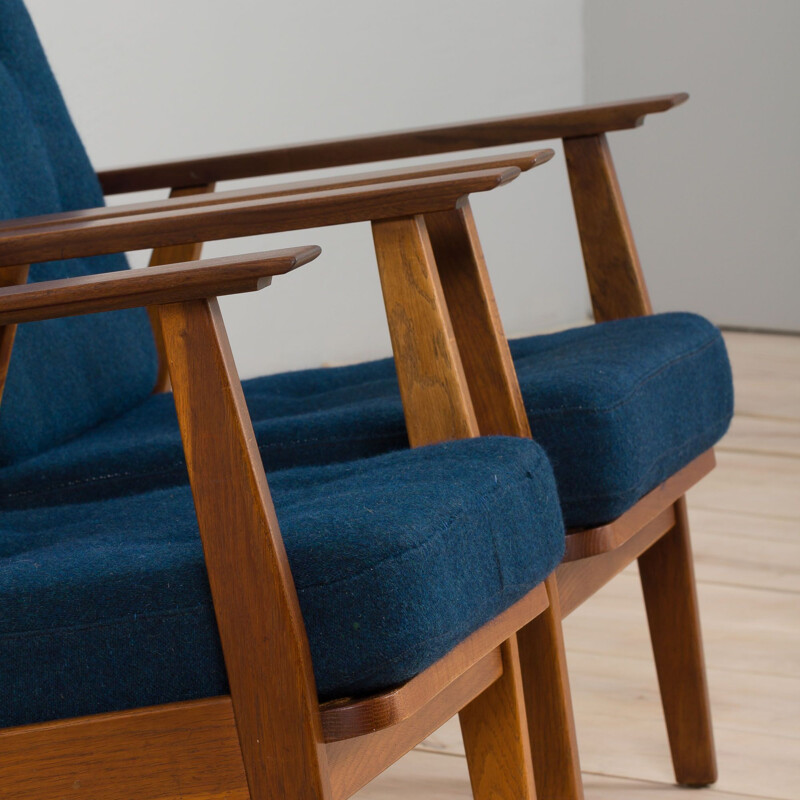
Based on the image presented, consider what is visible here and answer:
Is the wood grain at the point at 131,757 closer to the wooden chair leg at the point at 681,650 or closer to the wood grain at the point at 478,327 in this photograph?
the wood grain at the point at 478,327

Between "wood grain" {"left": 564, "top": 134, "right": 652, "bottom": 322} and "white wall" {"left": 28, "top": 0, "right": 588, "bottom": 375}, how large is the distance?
126 centimetres

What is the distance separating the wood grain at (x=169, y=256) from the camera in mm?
1276

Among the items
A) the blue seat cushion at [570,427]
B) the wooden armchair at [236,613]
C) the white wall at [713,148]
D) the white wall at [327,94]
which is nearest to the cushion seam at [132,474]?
the blue seat cushion at [570,427]

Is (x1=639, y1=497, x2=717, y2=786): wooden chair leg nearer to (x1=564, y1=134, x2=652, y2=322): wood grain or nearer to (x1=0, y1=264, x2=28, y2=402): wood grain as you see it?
(x1=564, y1=134, x2=652, y2=322): wood grain

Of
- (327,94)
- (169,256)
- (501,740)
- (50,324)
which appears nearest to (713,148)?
(327,94)

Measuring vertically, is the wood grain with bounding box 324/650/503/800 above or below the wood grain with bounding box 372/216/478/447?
below

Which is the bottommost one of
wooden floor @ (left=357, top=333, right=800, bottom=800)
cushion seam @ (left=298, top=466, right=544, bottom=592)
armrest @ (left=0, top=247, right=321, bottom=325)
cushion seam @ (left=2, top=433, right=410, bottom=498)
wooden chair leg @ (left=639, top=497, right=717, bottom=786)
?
wooden floor @ (left=357, top=333, right=800, bottom=800)

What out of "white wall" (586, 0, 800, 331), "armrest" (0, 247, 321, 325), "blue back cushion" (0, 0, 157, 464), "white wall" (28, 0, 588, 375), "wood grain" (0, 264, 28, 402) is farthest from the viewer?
"white wall" (586, 0, 800, 331)

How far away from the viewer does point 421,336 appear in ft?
2.79

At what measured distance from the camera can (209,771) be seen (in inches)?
25.8

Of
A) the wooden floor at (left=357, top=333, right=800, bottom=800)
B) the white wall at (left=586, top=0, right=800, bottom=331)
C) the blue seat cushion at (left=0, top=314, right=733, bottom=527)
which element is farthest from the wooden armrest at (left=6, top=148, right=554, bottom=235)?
the white wall at (left=586, top=0, right=800, bottom=331)

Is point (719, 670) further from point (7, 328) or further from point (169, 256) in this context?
point (7, 328)

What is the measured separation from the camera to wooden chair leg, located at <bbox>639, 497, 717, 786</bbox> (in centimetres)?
118

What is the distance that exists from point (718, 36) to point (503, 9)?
564mm
